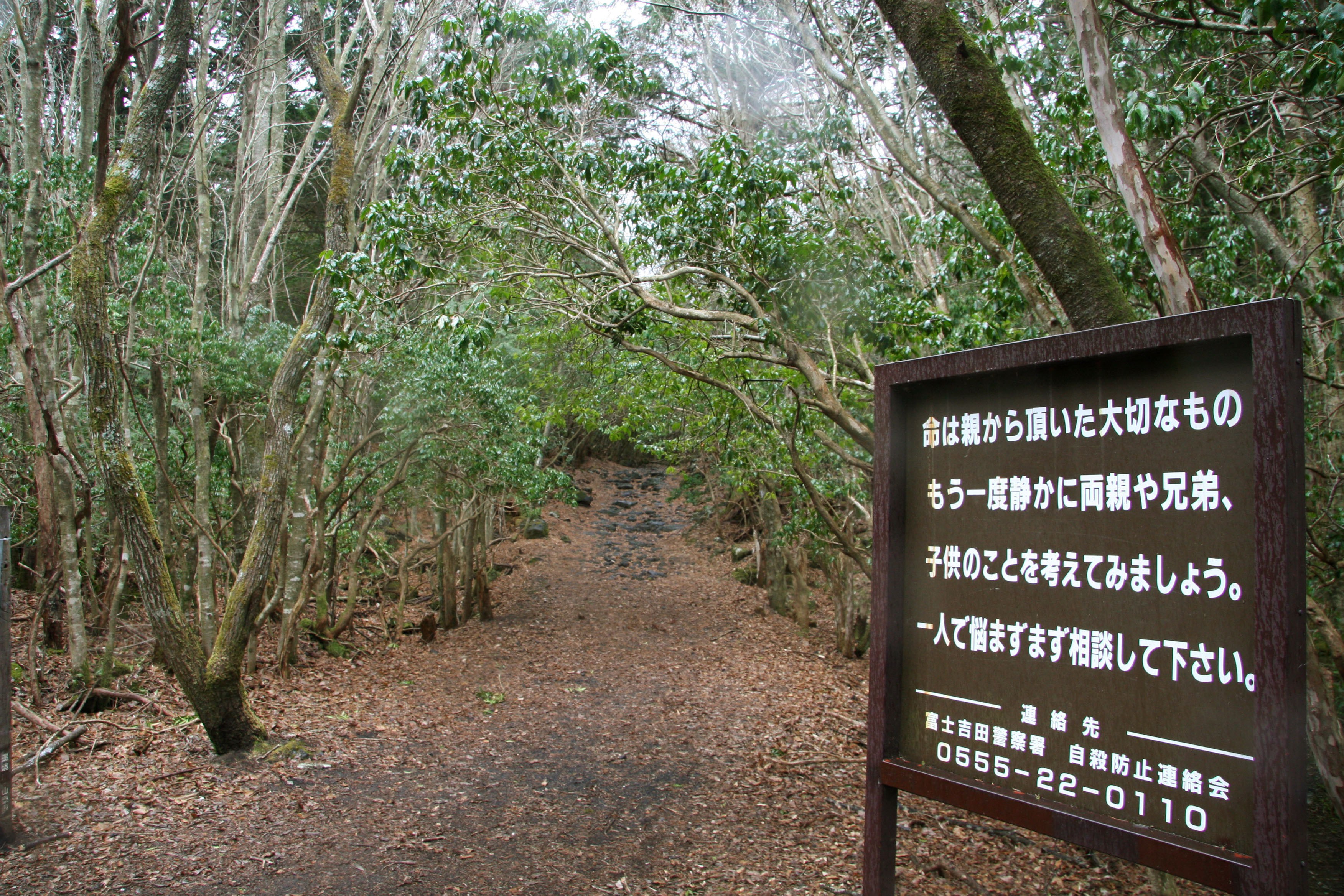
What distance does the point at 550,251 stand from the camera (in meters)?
7.80

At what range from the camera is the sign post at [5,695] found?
470cm

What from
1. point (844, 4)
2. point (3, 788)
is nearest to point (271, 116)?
point (844, 4)

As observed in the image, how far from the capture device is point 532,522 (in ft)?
68.2

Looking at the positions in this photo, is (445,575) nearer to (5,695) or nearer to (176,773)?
(176,773)

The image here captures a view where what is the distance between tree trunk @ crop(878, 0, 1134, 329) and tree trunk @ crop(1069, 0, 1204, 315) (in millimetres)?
220

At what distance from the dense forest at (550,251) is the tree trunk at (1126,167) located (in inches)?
0.7

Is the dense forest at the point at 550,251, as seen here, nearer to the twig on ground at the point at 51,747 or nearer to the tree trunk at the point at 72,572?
the tree trunk at the point at 72,572

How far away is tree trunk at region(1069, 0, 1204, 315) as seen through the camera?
3785mm

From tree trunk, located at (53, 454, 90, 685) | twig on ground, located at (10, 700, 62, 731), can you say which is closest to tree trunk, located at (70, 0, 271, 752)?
tree trunk, located at (53, 454, 90, 685)

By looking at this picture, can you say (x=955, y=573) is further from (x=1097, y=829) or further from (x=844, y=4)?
(x=844, y=4)

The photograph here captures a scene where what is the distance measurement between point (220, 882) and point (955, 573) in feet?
14.0

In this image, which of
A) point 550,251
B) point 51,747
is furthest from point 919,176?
point 51,747

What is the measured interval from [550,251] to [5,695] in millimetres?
5118

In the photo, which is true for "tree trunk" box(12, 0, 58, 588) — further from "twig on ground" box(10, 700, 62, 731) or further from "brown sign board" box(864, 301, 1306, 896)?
"brown sign board" box(864, 301, 1306, 896)
